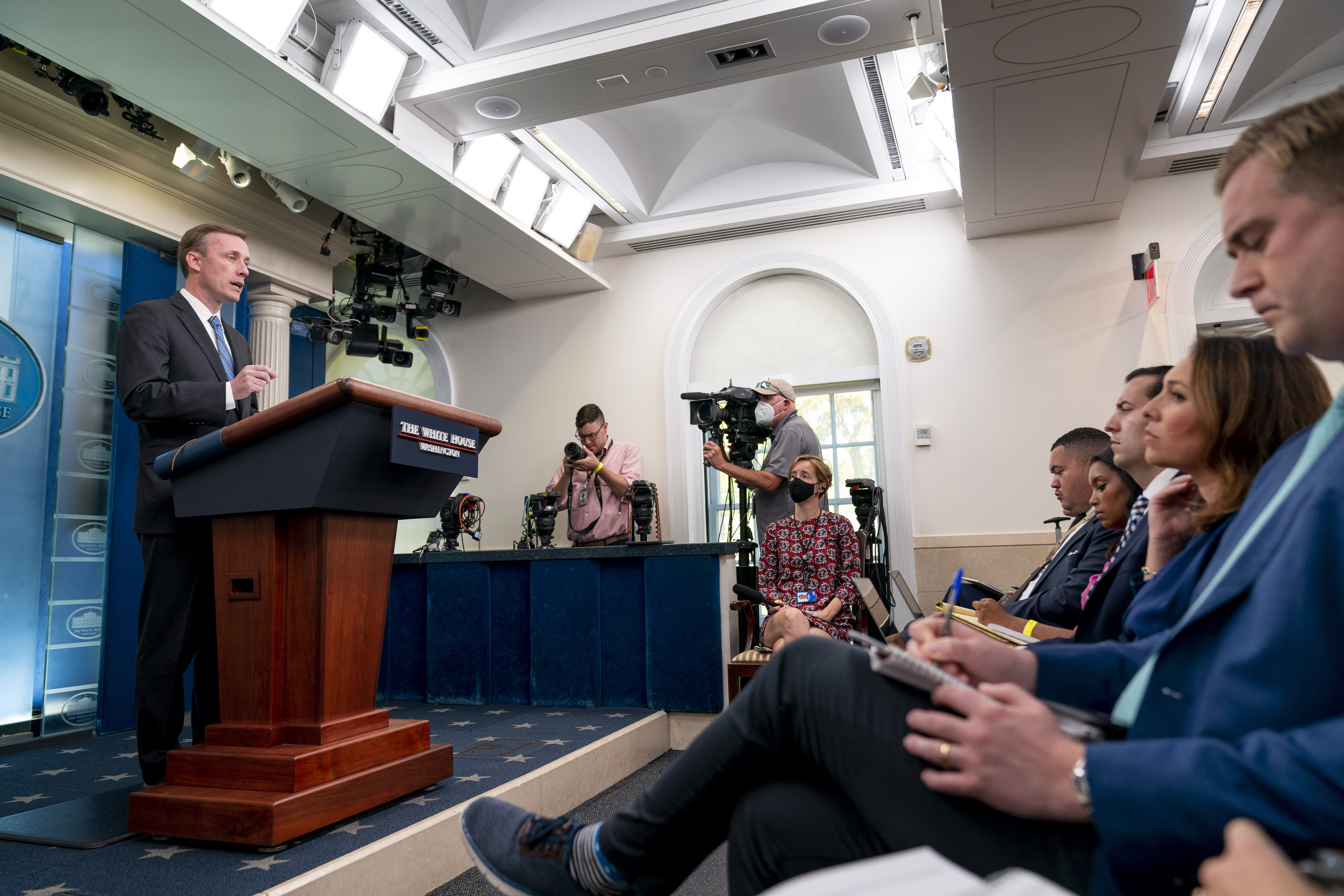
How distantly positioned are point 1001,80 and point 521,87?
212 cm


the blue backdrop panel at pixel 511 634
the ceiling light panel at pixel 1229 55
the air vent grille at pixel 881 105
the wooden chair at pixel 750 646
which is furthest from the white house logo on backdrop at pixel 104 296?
the ceiling light panel at pixel 1229 55

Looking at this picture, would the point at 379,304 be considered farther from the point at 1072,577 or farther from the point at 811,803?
the point at 811,803

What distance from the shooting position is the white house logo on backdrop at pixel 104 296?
161 inches

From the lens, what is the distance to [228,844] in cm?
169

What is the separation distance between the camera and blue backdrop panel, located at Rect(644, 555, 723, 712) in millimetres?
3389

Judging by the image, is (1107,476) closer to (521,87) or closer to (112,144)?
(521,87)

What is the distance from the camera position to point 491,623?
391 centimetres

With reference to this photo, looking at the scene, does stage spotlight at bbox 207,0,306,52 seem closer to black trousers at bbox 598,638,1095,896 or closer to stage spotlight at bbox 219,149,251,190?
stage spotlight at bbox 219,149,251,190

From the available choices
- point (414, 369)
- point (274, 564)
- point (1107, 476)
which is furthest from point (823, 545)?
point (414, 369)

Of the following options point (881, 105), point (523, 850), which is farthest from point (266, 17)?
point (523, 850)

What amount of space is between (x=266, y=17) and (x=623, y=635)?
9.45 feet

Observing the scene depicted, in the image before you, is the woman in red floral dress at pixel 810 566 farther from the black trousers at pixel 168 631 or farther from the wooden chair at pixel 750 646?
the black trousers at pixel 168 631

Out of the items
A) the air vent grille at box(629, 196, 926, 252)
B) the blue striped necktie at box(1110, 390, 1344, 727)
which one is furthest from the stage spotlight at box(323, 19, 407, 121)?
the blue striped necktie at box(1110, 390, 1344, 727)

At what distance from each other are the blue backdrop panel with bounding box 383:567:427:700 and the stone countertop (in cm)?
10
